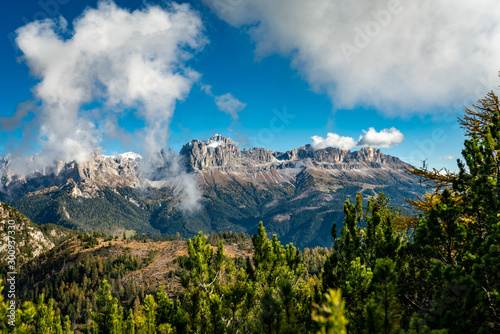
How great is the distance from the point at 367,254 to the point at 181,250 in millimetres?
196557

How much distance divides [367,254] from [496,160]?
6.37 m

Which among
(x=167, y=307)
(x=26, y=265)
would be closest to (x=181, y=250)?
(x=26, y=265)

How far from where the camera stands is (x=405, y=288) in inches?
360

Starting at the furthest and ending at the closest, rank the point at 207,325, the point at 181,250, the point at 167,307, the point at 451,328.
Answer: the point at 181,250 < the point at 167,307 < the point at 207,325 < the point at 451,328

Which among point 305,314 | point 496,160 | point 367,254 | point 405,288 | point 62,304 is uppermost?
point 496,160

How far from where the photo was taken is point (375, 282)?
27.5 feet

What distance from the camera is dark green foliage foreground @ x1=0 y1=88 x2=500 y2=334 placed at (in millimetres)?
5859

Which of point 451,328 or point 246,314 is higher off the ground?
point 451,328

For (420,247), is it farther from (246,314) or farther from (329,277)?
(246,314)

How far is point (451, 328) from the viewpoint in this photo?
5789 mm

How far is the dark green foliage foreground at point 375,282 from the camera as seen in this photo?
5.86 m

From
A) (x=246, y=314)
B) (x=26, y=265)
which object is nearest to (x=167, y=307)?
(x=246, y=314)

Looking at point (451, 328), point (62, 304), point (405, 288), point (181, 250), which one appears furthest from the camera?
point (181, 250)

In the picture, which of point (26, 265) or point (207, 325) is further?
point (26, 265)
